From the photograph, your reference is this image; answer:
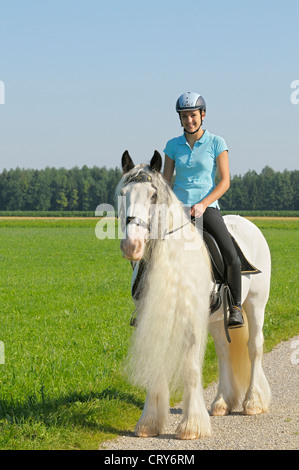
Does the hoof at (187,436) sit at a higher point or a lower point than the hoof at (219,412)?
higher

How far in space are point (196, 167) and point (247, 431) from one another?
2.69 metres

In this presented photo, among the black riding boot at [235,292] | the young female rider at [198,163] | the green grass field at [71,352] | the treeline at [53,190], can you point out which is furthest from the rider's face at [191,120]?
the treeline at [53,190]

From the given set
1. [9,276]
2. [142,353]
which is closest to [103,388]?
[142,353]

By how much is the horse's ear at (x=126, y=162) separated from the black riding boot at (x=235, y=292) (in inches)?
63.4

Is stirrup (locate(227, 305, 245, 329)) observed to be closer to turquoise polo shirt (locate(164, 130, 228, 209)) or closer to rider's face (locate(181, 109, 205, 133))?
turquoise polo shirt (locate(164, 130, 228, 209))

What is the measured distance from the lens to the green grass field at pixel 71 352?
5867 mm

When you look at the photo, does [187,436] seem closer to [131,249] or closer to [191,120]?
[131,249]

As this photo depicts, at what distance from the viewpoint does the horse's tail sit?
7012 millimetres

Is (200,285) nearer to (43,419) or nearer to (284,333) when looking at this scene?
(43,419)

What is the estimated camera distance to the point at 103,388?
23.8ft

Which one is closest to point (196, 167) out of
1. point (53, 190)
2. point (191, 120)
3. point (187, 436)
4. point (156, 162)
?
point (191, 120)

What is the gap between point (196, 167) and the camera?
593cm

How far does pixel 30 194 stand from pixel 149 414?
134570mm

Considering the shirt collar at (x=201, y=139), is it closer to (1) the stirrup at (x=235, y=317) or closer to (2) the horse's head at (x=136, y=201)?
(2) the horse's head at (x=136, y=201)
